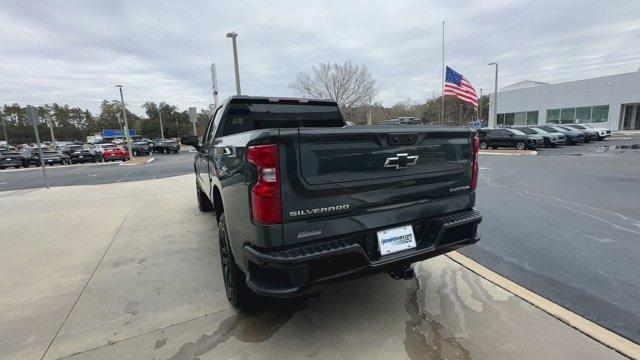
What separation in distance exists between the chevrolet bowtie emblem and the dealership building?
37.2 meters

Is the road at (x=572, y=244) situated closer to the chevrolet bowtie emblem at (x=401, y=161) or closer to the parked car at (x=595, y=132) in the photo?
the chevrolet bowtie emblem at (x=401, y=161)

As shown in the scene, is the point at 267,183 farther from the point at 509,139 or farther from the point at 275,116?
the point at 509,139

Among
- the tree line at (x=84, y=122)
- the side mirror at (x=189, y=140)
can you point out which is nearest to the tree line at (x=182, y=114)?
the tree line at (x=84, y=122)

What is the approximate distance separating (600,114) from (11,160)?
55.9 metres

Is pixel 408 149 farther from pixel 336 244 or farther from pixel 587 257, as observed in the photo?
pixel 587 257

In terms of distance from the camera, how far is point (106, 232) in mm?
5535

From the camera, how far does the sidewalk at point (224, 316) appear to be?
2.44 metres

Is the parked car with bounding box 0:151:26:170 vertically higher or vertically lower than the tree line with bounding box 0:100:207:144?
lower

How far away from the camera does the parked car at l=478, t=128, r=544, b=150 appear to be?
20594 mm

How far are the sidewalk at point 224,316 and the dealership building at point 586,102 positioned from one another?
121ft

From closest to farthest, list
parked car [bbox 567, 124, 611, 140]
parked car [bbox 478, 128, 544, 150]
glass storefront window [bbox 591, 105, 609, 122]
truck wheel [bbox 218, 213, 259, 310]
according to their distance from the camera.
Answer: truck wheel [bbox 218, 213, 259, 310] → parked car [bbox 478, 128, 544, 150] → parked car [bbox 567, 124, 611, 140] → glass storefront window [bbox 591, 105, 609, 122]

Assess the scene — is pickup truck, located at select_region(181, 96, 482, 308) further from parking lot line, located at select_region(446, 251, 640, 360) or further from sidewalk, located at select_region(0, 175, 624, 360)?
parking lot line, located at select_region(446, 251, 640, 360)

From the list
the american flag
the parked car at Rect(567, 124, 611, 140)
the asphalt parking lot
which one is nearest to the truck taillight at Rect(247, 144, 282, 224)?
the asphalt parking lot

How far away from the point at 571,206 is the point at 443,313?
5.02m
